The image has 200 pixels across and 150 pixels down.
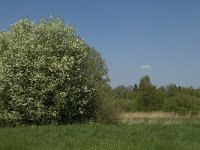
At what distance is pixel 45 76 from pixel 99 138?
9.18m

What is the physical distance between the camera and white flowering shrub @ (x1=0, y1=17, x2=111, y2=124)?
2764 centimetres

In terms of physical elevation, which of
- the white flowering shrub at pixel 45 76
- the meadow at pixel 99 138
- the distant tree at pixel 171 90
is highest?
the distant tree at pixel 171 90

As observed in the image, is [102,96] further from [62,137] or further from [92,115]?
[62,137]

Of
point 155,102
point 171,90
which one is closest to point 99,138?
point 155,102

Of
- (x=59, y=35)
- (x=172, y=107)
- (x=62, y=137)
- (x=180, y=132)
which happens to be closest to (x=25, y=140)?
(x=62, y=137)

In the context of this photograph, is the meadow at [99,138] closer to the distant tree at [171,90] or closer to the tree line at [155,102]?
the tree line at [155,102]

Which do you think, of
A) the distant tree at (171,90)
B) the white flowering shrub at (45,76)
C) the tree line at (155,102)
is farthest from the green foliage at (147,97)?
the white flowering shrub at (45,76)

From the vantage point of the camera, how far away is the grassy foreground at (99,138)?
16.7 meters

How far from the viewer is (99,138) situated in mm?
19828

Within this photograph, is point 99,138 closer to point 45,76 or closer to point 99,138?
point 99,138

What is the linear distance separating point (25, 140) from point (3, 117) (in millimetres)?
10626

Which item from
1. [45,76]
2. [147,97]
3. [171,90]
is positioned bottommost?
[45,76]

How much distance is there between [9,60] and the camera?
28.7 metres

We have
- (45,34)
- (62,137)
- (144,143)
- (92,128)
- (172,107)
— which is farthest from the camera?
(172,107)
